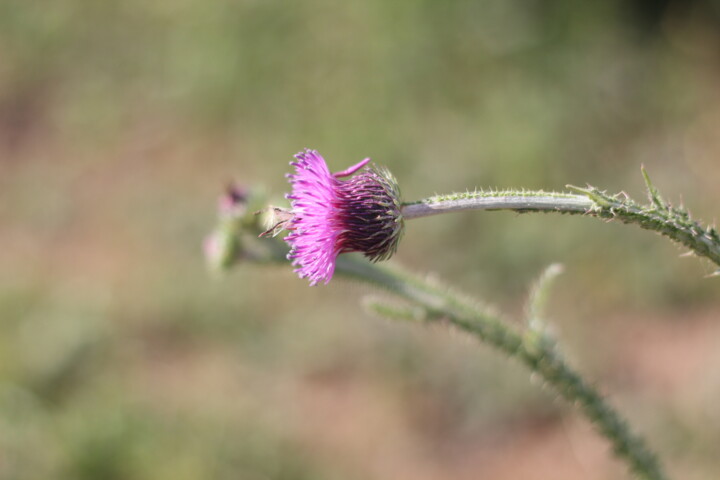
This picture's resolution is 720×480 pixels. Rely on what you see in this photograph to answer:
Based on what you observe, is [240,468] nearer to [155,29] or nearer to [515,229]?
[515,229]

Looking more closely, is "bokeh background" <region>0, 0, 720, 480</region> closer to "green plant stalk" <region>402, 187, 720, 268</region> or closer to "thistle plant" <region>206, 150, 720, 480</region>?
"thistle plant" <region>206, 150, 720, 480</region>

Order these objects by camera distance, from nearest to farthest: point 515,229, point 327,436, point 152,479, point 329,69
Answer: point 152,479 → point 327,436 → point 515,229 → point 329,69

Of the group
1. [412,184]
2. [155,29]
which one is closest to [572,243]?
[412,184]

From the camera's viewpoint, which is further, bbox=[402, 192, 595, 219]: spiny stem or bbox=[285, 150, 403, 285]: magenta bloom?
bbox=[285, 150, 403, 285]: magenta bloom

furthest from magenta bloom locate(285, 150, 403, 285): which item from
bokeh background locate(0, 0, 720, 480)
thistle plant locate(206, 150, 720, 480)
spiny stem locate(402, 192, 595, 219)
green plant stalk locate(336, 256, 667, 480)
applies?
bokeh background locate(0, 0, 720, 480)

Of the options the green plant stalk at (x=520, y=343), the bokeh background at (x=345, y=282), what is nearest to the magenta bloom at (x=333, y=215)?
the green plant stalk at (x=520, y=343)

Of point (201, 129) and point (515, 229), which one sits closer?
point (515, 229)

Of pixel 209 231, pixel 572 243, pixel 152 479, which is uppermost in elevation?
pixel 209 231

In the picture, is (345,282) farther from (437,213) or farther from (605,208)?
(605,208)
